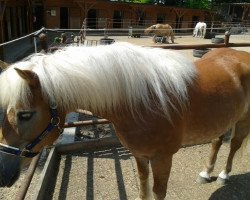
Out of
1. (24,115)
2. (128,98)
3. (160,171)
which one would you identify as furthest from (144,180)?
(24,115)

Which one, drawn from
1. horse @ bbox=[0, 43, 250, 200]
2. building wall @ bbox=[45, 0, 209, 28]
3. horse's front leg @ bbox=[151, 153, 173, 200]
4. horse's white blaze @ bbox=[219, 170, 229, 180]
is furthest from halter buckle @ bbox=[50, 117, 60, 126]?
building wall @ bbox=[45, 0, 209, 28]

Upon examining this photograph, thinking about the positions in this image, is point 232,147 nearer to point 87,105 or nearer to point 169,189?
point 169,189

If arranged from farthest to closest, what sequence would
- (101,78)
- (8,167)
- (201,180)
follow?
(201,180) < (101,78) < (8,167)

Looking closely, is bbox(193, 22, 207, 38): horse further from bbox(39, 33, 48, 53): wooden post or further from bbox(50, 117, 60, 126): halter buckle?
bbox(50, 117, 60, 126): halter buckle

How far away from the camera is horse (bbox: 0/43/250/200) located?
5.81ft

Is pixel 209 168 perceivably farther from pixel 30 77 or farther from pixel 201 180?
pixel 30 77

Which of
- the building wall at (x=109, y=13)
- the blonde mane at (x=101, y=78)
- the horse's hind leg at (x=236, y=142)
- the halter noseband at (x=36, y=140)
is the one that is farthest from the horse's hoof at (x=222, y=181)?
the building wall at (x=109, y=13)

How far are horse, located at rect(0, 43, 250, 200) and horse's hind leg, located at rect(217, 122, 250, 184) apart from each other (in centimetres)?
42

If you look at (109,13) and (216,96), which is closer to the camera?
(216,96)

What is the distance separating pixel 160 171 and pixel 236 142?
1.44m

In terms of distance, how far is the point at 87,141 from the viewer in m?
4.21

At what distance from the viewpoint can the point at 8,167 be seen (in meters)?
1.83

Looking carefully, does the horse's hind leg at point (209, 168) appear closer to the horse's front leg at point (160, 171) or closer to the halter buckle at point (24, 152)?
the horse's front leg at point (160, 171)

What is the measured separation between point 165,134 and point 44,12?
2247 centimetres
